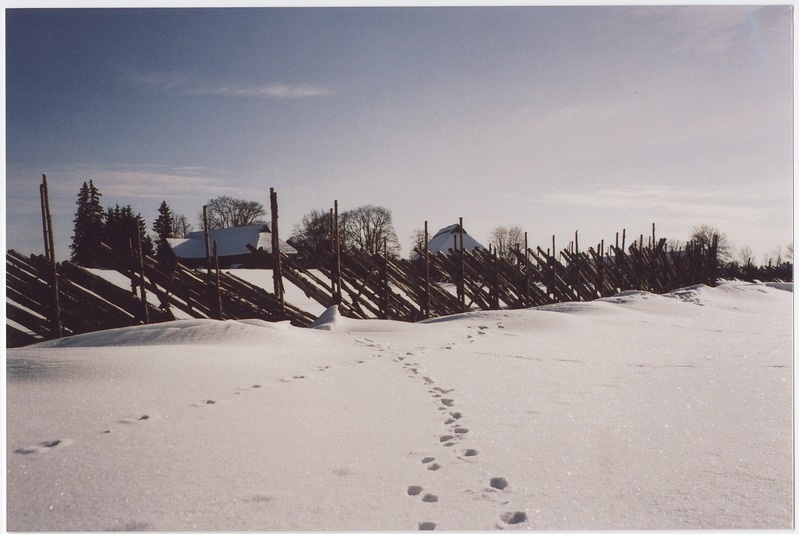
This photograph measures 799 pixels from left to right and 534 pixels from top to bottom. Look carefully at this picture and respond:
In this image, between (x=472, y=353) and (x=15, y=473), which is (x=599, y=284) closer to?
(x=472, y=353)

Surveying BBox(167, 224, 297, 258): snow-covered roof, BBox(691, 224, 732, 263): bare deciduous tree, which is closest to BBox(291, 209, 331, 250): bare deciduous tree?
BBox(167, 224, 297, 258): snow-covered roof

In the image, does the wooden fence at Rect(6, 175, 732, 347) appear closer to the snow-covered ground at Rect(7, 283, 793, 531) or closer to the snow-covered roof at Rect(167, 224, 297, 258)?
the snow-covered ground at Rect(7, 283, 793, 531)

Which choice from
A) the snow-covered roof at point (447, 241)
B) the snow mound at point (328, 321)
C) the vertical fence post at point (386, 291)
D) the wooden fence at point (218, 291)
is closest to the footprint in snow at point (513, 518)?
the snow mound at point (328, 321)

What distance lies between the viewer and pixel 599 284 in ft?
53.9

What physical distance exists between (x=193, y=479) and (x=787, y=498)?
2.69 metres

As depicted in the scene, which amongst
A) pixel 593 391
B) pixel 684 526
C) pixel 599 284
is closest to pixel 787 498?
pixel 684 526

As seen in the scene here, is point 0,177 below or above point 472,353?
above

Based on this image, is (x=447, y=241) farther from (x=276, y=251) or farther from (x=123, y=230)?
(x=276, y=251)

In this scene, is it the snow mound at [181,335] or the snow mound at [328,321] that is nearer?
the snow mound at [181,335]

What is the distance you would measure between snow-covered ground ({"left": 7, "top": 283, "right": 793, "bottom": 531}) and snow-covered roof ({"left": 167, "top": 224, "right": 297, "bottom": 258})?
30363 mm

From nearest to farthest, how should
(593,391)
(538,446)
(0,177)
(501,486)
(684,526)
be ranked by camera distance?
1. (684,526)
2. (501,486)
3. (538,446)
4. (0,177)
5. (593,391)

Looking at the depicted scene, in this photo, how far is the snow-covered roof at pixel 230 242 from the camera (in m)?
34.4

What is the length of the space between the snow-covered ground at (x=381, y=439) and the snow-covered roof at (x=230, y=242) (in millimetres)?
30363

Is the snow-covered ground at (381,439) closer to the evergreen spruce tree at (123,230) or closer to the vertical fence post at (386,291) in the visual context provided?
the evergreen spruce tree at (123,230)
